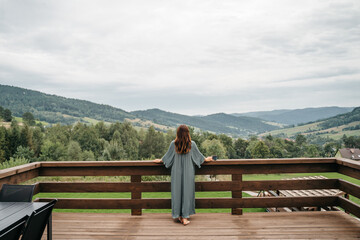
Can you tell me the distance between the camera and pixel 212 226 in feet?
11.2

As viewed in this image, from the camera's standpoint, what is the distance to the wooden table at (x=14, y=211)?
2.06 metres

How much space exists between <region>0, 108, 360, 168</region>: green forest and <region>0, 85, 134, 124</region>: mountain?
108ft

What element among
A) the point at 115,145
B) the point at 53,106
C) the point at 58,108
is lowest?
the point at 115,145

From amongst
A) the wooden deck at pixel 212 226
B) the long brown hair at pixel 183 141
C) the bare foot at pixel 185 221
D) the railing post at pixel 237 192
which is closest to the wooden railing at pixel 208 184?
the railing post at pixel 237 192

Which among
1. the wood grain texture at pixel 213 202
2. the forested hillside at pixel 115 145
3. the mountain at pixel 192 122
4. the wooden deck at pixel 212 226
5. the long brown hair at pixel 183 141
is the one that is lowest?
the forested hillside at pixel 115 145

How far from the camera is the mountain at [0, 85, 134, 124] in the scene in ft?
339

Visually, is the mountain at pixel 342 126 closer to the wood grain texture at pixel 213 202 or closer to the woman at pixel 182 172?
the wood grain texture at pixel 213 202

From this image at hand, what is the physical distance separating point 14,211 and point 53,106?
121 meters

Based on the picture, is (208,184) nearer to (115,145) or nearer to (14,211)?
(14,211)

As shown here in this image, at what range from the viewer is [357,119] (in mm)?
83750

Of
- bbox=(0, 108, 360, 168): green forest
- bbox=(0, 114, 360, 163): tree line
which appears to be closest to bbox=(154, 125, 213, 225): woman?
bbox=(0, 108, 360, 168): green forest

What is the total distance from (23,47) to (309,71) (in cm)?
7118

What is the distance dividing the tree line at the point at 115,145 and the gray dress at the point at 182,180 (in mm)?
43954

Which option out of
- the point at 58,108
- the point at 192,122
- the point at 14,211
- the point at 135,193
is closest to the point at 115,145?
the point at 135,193
